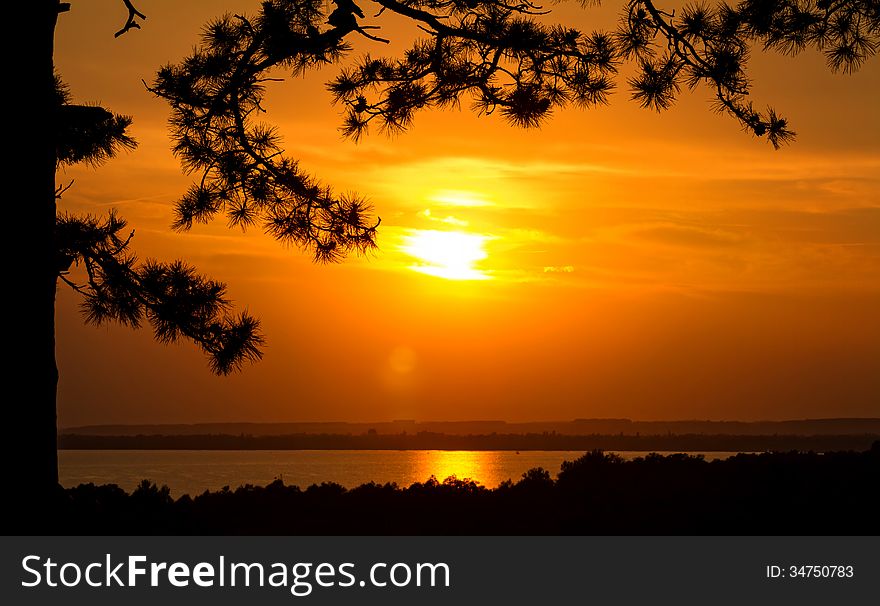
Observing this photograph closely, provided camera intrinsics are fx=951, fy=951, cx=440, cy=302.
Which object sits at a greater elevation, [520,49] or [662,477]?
[520,49]

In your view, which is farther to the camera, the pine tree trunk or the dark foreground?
the dark foreground

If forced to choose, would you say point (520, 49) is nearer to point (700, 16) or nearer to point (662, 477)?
point (700, 16)

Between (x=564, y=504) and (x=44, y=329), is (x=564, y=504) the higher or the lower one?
the lower one

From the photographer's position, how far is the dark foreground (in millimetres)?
7840

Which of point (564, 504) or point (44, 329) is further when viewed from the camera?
point (564, 504)

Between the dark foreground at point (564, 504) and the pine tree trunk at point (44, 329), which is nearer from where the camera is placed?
the pine tree trunk at point (44, 329)

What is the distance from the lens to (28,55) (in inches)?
299

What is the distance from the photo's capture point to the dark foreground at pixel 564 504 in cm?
784

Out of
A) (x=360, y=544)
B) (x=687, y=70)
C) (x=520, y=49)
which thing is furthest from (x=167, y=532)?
(x=687, y=70)

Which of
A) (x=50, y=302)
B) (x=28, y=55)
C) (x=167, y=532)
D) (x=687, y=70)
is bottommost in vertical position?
(x=167, y=532)

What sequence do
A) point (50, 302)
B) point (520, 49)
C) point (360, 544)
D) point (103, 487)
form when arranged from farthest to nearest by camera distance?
point (520, 49) → point (103, 487) → point (50, 302) → point (360, 544)

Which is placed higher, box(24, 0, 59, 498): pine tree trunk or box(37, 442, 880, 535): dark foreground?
box(24, 0, 59, 498): pine tree trunk

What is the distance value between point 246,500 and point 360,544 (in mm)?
2841

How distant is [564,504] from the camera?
8.68m
